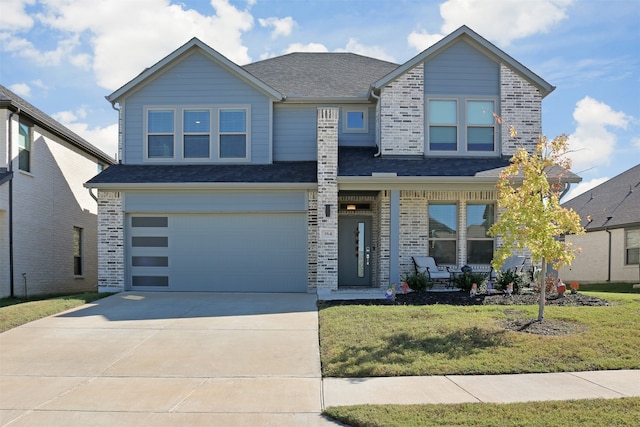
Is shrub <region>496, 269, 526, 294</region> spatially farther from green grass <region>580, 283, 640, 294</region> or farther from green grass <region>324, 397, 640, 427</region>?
green grass <region>324, 397, 640, 427</region>

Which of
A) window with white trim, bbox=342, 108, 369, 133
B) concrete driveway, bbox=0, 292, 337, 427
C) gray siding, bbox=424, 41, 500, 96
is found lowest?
concrete driveway, bbox=0, 292, 337, 427

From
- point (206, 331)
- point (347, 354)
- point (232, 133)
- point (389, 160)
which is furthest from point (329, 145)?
point (347, 354)

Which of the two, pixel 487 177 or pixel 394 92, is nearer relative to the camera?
pixel 487 177

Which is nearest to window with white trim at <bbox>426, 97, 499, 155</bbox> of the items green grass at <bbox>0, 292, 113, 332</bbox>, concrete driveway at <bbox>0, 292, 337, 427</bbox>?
concrete driveway at <bbox>0, 292, 337, 427</bbox>

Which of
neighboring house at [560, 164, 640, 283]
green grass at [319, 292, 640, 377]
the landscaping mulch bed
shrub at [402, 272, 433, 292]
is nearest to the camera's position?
green grass at [319, 292, 640, 377]

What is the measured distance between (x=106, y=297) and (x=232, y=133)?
5570mm

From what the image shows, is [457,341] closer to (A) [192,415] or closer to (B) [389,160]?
(A) [192,415]

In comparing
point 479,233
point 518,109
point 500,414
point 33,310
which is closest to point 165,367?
point 500,414

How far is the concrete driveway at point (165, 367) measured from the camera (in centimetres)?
610

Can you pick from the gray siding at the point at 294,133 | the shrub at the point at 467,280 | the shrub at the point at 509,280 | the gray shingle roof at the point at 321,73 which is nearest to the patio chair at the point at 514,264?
the shrub at the point at 509,280

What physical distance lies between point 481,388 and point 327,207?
7.81 metres

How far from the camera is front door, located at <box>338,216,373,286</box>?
16141 mm

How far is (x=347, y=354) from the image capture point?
26.7 ft

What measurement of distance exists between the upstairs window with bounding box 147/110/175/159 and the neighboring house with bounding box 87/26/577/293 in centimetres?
3
